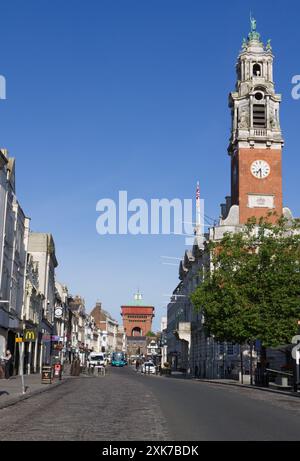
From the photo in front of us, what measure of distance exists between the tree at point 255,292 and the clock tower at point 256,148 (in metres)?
22.6

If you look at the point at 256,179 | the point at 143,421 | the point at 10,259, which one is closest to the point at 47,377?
the point at 10,259

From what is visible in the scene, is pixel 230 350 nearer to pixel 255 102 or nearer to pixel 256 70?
pixel 255 102

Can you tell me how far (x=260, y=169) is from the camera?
7319cm

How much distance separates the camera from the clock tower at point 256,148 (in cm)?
7262

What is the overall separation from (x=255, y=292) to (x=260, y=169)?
29.7m

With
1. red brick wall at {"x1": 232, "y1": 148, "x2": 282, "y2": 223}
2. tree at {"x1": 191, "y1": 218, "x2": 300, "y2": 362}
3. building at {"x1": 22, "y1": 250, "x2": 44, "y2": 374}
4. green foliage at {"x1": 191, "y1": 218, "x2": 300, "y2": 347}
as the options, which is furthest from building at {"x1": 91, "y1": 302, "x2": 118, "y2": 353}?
tree at {"x1": 191, "y1": 218, "x2": 300, "y2": 362}

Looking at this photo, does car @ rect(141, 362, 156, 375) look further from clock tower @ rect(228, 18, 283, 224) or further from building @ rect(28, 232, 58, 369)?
clock tower @ rect(228, 18, 283, 224)

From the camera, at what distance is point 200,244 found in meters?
83.6

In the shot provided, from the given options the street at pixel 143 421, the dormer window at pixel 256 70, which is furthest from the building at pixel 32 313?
the dormer window at pixel 256 70

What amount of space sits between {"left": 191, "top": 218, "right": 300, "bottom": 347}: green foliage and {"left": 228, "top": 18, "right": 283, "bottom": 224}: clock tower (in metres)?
22.8

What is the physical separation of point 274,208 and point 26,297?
31.3 meters

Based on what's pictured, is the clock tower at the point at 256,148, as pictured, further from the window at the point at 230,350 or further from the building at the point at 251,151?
the window at the point at 230,350

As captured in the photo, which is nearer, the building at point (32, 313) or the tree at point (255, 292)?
the tree at point (255, 292)

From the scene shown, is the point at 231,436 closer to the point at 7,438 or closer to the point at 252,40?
the point at 7,438
